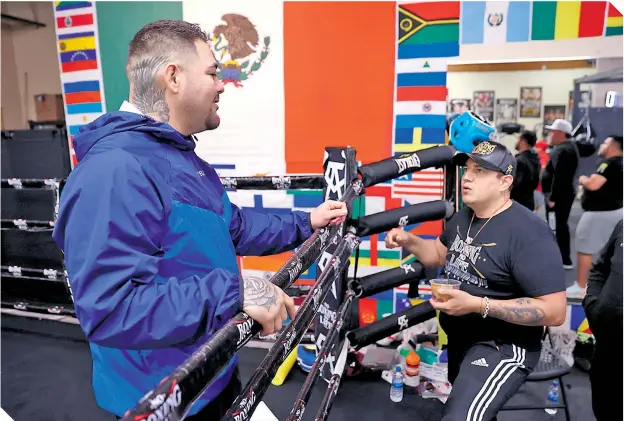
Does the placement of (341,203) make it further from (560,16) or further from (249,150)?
(560,16)

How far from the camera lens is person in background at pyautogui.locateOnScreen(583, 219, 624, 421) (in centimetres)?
189

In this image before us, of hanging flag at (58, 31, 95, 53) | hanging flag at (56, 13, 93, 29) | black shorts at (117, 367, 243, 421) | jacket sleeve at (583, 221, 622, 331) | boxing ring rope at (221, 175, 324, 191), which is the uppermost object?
hanging flag at (56, 13, 93, 29)

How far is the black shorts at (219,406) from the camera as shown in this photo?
1.39 m

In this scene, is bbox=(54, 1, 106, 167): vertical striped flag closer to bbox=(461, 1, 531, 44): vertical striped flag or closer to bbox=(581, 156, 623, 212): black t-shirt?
bbox=(461, 1, 531, 44): vertical striped flag

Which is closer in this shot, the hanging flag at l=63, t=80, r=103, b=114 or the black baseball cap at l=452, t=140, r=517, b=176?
the black baseball cap at l=452, t=140, r=517, b=176

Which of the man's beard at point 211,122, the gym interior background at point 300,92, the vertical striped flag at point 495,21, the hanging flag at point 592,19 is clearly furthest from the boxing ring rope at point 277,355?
the hanging flag at point 592,19

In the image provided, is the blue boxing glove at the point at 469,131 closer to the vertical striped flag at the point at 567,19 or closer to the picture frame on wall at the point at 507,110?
the vertical striped flag at the point at 567,19

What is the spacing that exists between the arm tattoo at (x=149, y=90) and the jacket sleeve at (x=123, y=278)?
29 centimetres

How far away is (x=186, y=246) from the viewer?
1.15 m

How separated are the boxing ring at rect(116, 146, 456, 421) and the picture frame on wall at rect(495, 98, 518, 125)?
28.5 ft

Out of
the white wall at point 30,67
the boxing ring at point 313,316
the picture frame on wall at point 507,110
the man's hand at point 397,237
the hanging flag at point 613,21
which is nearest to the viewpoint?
the boxing ring at point 313,316

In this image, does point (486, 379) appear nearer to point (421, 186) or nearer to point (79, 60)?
point (421, 186)

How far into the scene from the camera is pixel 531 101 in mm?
9938

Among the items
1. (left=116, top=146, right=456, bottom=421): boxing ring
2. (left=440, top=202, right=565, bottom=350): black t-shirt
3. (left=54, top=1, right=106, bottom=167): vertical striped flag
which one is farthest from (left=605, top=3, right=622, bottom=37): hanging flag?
(left=54, top=1, right=106, bottom=167): vertical striped flag
